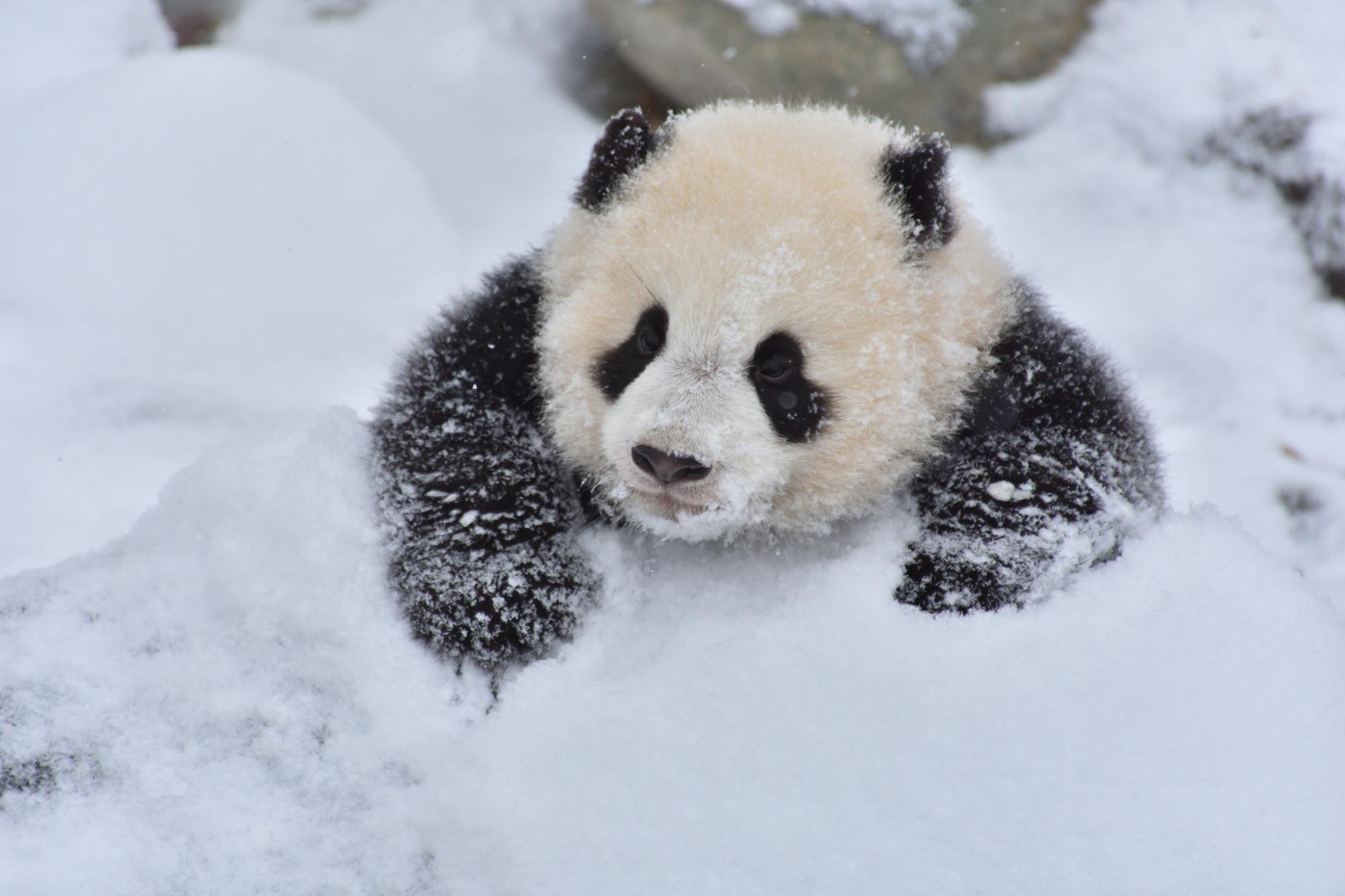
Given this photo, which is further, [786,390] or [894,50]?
[894,50]

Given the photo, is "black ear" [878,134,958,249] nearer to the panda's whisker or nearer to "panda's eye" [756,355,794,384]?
"panda's eye" [756,355,794,384]

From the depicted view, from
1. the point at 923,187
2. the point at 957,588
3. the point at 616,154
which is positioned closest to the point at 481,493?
the point at 616,154

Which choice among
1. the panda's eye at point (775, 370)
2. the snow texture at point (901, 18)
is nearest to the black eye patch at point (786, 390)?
the panda's eye at point (775, 370)

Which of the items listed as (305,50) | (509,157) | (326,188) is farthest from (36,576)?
(305,50)

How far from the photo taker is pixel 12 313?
3604 millimetres

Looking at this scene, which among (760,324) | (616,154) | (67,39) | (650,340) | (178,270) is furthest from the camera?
(67,39)

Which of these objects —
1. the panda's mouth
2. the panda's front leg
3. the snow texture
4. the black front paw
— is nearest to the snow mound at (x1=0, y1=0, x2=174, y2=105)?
the snow texture

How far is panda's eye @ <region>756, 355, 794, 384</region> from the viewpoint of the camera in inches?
83.7

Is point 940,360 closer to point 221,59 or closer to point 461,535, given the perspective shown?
point 461,535

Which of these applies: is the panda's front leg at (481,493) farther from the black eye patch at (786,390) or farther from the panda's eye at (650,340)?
the black eye patch at (786,390)

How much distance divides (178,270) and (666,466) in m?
2.77

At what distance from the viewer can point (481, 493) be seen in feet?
7.42

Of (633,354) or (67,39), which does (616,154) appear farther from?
(67,39)

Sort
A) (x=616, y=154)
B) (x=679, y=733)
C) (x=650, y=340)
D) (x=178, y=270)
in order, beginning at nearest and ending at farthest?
(x=679, y=733) → (x=650, y=340) → (x=616, y=154) → (x=178, y=270)
